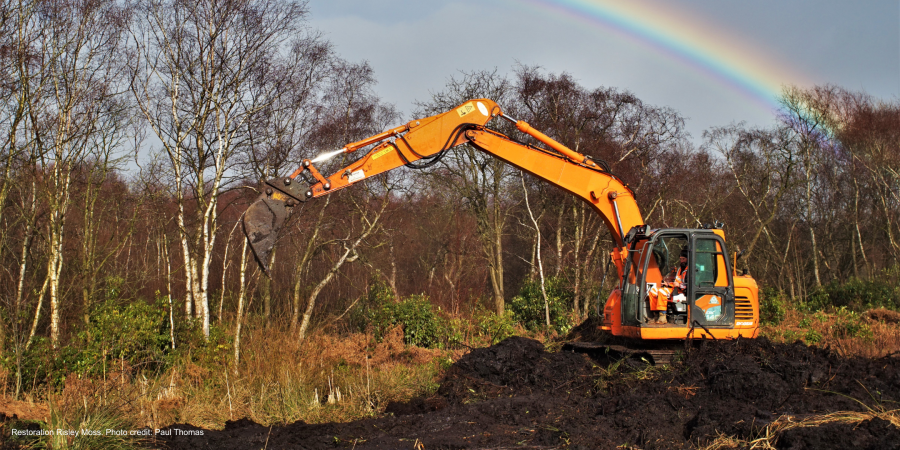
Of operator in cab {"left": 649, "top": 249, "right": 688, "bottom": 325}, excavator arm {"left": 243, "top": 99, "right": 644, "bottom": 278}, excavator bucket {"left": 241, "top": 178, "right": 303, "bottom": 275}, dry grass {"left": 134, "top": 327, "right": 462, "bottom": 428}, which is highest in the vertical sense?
excavator arm {"left": 243, "top": 99, "right": 644, "bottom": 278}

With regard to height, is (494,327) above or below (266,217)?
below

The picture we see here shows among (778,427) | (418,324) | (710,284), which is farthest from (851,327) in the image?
(778,427)

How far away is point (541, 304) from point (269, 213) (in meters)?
13.2

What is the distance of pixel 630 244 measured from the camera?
34.5 ft

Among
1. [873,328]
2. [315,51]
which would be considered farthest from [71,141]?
[873,328]

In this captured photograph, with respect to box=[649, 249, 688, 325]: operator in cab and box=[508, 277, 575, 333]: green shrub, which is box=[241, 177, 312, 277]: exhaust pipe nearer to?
box=[649, 249, 688, 325]: operator in cab

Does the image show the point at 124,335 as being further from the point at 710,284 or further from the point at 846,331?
the point at 846,331

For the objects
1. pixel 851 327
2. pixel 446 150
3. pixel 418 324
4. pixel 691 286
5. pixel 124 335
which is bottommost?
pixel 851 327

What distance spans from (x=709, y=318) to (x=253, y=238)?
7.00 meters

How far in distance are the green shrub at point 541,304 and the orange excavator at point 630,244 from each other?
8709 millimetres

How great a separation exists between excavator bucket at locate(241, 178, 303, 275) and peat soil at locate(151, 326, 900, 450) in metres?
2.17

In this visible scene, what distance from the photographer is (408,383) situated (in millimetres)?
10492

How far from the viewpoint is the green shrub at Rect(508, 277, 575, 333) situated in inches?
776

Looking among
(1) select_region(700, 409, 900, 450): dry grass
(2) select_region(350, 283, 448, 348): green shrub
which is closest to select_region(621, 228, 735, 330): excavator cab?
(1) select_region(700, 409, 900, 450): dry grass
